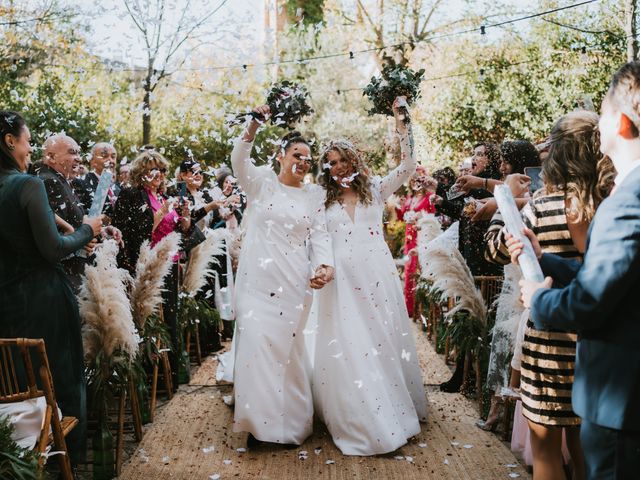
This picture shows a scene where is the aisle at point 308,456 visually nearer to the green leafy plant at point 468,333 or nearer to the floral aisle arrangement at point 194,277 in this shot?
the green leafy plant at point 468,333

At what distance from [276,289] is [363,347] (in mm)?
709

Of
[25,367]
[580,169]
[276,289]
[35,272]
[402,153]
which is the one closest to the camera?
[580,169]

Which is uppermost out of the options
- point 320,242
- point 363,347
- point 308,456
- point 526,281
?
point 526,281

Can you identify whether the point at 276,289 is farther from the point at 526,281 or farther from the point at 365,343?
the point at 526,281

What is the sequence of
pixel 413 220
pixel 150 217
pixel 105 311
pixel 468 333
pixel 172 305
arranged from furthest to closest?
pixel 413 220, pixel 172 305, pixel 150 217, pixel 468 333, pixel 105 311

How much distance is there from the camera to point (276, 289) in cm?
436

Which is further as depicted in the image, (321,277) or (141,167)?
(141,167)

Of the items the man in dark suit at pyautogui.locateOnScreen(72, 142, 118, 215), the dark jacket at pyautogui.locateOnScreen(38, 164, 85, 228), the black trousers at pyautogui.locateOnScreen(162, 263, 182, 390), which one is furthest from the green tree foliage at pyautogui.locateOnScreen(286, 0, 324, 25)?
the dark jacket at pyautogui.locateOnScreen(38, 164, 85, 228)

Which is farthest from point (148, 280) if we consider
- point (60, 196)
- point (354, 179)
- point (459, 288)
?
point (459, 288)

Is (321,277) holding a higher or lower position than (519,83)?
lower

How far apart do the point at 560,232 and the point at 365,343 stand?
2.06m

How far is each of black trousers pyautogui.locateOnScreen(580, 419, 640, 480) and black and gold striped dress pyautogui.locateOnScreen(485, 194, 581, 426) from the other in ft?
2.54

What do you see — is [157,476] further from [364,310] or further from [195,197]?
[195,197]

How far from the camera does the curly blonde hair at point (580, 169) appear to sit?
2.52 meters
